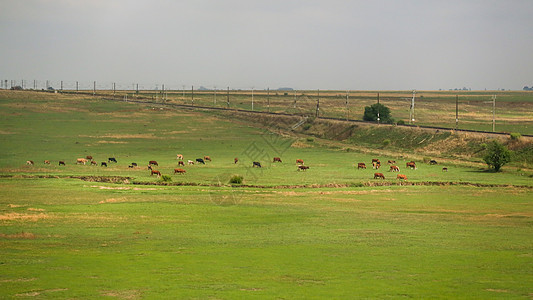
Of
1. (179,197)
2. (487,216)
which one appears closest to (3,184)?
(179,197)

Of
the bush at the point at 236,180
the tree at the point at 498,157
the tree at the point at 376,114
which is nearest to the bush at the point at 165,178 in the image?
the bush at the point at 236,180

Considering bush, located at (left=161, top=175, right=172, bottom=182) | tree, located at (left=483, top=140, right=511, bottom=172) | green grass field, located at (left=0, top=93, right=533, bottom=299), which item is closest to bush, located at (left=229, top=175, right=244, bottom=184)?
green grass field, located at (left=0, top=93, right=533, bottom=299)

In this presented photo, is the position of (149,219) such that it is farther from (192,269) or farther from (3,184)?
(3,184)

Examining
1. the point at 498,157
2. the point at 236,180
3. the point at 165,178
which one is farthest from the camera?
the point at 498,157

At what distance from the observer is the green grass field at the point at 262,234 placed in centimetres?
2234

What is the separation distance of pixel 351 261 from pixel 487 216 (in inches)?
615

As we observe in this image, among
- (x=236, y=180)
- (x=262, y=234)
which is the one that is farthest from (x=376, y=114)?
(x=262, y=234)

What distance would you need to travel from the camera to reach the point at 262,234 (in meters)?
31.7

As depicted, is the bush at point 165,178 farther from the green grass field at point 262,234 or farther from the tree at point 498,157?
the tree at point 498,157

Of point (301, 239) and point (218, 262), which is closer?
point (218, 262)

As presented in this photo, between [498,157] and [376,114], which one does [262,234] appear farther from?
[376,114]

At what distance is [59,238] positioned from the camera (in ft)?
96.7

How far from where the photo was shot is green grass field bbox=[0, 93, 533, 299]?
2234 cm

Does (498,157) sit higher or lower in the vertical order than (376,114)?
lower
